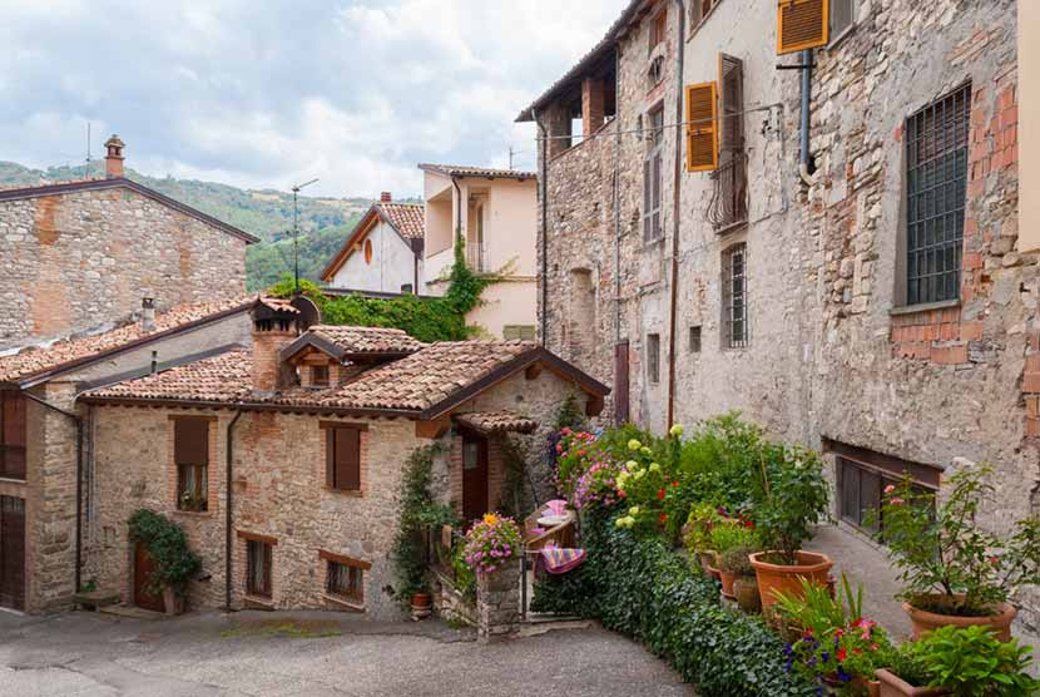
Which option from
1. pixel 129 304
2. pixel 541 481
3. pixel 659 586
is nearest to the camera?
pixel 659 586

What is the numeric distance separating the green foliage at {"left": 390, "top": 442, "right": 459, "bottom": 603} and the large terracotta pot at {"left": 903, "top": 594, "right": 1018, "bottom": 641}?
7556mm

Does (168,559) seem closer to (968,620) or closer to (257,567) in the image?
(257,567)

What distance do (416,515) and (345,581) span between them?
6.95 ft

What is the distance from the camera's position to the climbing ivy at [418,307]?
790 inches

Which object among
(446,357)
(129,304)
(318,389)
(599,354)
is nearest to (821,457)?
(446,357)

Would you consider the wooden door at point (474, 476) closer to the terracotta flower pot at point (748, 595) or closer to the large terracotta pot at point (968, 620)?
the terracotta flower pot at point (748, 595)

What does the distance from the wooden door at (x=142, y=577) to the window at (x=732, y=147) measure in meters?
12.3

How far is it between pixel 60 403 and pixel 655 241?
11.9m

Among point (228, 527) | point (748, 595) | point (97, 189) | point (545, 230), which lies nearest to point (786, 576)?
point (748, 595)

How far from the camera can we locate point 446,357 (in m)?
13.8

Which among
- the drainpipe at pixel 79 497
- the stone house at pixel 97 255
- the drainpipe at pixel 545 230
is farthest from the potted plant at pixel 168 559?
the drainpipe at pixel 545 230

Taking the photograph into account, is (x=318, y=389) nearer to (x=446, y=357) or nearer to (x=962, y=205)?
(x=446, y=357)

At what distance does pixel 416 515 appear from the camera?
11938mm

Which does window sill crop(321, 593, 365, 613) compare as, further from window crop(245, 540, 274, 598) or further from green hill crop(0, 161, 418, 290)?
green hill crop(0, 161, 418, 290)
